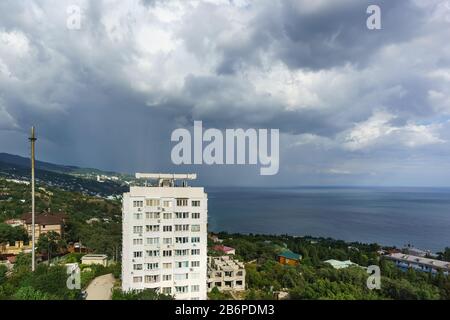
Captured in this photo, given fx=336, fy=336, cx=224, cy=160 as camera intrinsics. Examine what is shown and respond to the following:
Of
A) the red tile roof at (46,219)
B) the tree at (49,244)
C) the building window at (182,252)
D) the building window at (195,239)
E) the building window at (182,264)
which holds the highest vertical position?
the building window at (195,239)

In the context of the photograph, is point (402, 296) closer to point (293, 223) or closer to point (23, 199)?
point (23, 199)

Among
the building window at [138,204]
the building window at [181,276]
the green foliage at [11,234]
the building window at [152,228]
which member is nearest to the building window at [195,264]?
the building window at [181,276]

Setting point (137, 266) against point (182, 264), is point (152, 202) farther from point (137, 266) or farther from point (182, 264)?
point (182, 264)

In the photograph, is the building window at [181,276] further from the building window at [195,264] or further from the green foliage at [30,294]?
the green foliage at [30,294]

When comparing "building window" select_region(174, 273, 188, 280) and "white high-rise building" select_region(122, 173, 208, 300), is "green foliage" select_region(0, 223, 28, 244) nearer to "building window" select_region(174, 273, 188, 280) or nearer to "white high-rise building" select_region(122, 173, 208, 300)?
"white high-rise building" select_region(122, 173, 208, 300)

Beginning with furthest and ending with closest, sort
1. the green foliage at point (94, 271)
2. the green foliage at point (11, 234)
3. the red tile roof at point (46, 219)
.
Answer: the red tile roof at point (46, 219) < the green foliage at point (11, 234) < the green foliage at point (94, 271)

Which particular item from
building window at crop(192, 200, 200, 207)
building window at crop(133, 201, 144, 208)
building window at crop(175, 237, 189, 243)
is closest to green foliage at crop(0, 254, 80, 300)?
building window at crop(133, 201, 144, 208)

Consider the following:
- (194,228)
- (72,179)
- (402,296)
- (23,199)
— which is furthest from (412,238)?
(72,179)

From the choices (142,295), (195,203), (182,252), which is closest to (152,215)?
(195,203)
